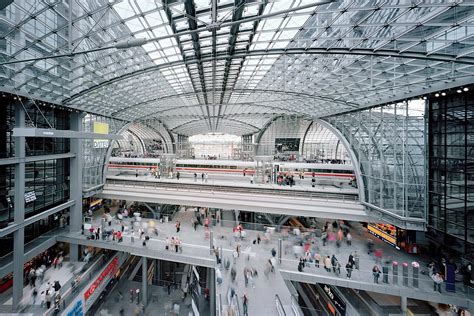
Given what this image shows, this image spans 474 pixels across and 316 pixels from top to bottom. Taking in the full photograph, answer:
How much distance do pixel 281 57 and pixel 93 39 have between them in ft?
44.3

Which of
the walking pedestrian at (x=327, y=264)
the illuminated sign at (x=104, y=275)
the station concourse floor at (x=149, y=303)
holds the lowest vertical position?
the station concourse floor at (x=149, y=303)

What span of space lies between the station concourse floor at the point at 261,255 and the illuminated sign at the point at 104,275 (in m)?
2.93

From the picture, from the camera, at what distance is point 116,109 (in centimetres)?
2847

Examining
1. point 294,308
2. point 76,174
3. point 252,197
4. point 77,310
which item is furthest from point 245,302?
point 76,174

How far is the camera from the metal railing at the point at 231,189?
74.1ft

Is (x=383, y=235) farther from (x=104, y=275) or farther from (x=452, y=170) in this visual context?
(x=104, y=275)

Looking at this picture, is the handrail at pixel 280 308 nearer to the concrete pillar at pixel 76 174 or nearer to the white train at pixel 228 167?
the white train at pixel 228 167

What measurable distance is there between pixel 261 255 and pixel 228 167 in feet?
58.6

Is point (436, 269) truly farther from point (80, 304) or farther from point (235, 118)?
point (235, 118)

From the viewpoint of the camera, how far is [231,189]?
25297 mm

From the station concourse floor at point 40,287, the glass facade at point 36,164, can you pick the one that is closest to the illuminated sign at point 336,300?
the station concourse floor at point 40,287

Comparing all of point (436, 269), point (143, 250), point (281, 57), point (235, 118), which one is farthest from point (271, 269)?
point (235, 118)

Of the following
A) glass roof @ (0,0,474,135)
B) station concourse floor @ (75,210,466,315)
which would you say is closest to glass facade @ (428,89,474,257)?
glass roof @ (0,0,474,135)

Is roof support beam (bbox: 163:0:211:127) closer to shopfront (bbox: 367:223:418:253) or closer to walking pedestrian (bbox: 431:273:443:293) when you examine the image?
walking pedestrian (bbox: 431:273:443:293)
